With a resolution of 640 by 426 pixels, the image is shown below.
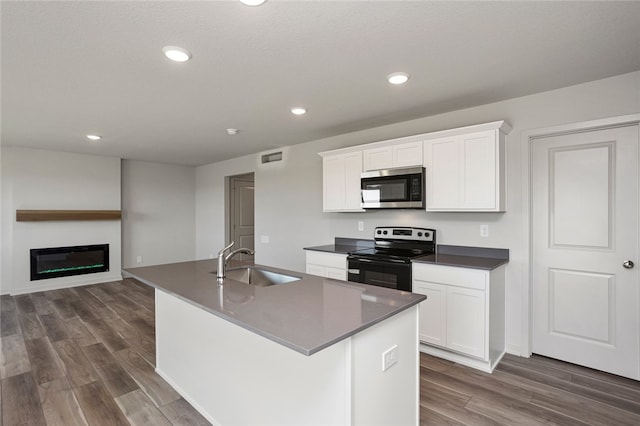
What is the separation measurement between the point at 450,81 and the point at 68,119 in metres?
4.07

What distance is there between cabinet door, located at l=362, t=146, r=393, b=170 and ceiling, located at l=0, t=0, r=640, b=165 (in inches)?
14.9

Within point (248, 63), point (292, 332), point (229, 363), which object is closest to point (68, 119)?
point (248, 63)

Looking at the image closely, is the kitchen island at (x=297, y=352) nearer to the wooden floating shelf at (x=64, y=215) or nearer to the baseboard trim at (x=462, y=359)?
the baseboard trim at (x=462, y=359)

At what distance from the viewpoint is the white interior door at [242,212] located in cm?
670

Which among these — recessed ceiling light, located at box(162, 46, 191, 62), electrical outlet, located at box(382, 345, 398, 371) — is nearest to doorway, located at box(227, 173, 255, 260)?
recessed ceiling light, located at box(162, 46, 191, 62)

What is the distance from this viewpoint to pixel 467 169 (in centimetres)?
301

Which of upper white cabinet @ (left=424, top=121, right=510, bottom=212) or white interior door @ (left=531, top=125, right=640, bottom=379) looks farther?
upper white cabinet @ (left=424, top=121, right=510, bottom=212)

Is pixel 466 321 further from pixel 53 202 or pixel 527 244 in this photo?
pixel 53 202

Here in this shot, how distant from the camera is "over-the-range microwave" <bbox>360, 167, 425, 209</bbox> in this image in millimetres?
3293

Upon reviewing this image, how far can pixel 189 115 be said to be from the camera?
139 inches

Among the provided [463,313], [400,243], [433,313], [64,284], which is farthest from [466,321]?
[64,284]

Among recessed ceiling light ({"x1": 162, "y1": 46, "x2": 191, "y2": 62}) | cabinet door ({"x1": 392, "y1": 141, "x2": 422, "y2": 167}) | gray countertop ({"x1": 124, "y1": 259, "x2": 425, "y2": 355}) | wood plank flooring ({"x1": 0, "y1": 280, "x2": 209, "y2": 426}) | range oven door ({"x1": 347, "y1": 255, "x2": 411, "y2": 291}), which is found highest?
recessed ceiling light ({"x1": 162, "y1": 46, "x2": 191, "y2": 62})

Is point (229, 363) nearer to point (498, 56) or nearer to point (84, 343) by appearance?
point (84, 343)

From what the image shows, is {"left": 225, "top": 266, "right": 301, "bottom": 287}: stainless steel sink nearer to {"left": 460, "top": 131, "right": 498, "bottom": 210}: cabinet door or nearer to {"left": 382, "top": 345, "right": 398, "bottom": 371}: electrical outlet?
{"left": 382, "top": 345, "right": 398, "bottom": 371}: electrical outlet
